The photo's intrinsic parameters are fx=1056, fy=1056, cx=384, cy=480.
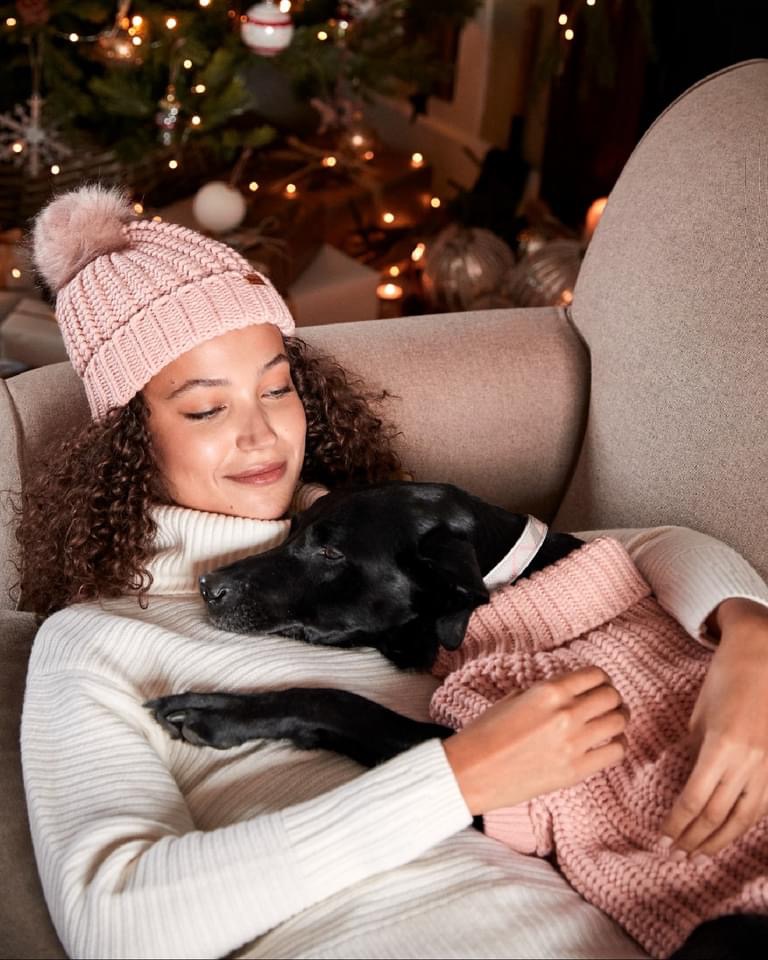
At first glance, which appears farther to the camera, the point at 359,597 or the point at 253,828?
the point at 359,597

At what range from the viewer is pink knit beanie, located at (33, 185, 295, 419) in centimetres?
127

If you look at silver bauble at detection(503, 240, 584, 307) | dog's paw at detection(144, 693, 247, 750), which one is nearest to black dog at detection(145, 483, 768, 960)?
dog's paw at detection(144, 693, 247, 750)

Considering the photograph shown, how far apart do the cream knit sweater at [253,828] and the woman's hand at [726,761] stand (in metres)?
0.11

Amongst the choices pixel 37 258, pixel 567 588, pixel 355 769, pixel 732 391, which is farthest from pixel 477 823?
pixel 37 258

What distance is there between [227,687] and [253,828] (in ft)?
0.75

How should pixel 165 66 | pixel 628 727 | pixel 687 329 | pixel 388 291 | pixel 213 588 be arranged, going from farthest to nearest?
1. pixel 388 291
2. pixel 165 66
3. pixel 687 329
4. pixel 213 588
5. pixel 628 727

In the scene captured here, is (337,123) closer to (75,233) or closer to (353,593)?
(75,233)

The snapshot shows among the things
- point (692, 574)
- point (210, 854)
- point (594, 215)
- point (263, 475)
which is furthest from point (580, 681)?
point (594, 215)

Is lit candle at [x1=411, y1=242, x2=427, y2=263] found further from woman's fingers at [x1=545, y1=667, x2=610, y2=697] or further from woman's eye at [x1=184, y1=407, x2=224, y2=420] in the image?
woman's fingers at [x1=545, y1=667, x2=610, y2=697]

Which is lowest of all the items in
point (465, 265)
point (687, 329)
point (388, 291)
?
point (388, 291)

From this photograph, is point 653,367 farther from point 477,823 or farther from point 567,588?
point 477,823

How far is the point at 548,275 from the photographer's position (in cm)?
285

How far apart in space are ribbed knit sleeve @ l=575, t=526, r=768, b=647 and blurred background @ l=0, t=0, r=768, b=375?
149cm

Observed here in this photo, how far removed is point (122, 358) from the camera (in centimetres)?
129
